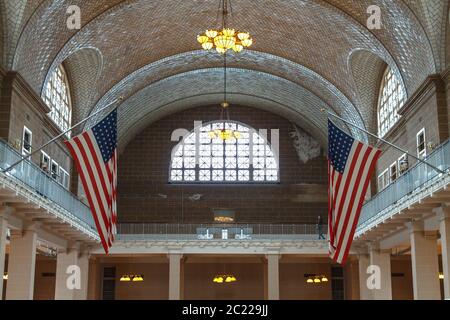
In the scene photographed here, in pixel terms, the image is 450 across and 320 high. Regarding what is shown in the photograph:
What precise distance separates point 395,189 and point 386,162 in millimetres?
7942

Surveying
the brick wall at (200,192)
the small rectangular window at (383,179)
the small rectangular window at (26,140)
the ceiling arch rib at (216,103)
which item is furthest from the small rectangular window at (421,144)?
the brick wall at (200,192)

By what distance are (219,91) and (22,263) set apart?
73.4 feet

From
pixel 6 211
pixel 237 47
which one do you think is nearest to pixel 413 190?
pixel 237 47

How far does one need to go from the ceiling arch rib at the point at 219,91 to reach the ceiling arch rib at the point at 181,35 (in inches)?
165

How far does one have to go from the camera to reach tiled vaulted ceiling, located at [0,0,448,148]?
26.2 metres

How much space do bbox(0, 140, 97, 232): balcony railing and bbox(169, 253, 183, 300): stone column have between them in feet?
17.9

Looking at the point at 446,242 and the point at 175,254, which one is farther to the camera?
the point at 175,254

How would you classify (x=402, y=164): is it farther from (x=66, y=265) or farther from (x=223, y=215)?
(x=223, y=215)

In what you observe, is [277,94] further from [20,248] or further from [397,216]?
[20,248]

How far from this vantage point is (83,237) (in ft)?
111

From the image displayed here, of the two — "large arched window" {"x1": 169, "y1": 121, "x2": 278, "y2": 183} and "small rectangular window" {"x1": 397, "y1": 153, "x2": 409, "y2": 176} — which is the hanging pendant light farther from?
"small rectangular window" {"x1": 397, "y1": 153, "x2": 409, "y2": 176}

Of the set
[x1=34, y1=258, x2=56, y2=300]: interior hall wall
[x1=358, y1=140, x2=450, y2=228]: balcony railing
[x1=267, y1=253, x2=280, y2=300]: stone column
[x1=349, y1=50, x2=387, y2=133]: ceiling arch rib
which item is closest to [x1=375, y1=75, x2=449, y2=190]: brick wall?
[x1=358, y1=140, x2=450, y2=228]: balcony railing

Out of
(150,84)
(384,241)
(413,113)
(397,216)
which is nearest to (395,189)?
(397,216)

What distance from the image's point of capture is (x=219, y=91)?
149ft
